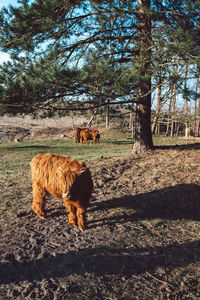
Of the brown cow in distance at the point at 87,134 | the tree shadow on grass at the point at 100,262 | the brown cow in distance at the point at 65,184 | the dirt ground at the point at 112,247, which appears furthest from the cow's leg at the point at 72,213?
the brown cow in distance at the point at 87,134

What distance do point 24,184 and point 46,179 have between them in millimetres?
2870

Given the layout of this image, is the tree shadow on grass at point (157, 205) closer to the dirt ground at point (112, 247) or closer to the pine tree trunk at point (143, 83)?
the dirt ground at point (112, 247)

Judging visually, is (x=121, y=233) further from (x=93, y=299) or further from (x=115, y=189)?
(x=115, y=189)

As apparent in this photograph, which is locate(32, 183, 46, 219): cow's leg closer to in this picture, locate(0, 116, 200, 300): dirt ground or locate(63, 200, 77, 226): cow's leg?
locate(0, 116, 200, 300): dirt ground

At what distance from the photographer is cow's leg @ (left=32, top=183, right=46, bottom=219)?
4.02 metres

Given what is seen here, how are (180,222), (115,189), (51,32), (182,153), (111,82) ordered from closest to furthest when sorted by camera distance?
1. (180,222)
2. (115,189)
3. (111,82)
4. (51,32)
5. (182,153)

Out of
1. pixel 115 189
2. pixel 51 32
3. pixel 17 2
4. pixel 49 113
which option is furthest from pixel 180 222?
pixel 17 2

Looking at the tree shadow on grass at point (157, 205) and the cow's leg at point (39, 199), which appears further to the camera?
the tree shadow on grass at point (157, 205)

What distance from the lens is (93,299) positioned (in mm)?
2367

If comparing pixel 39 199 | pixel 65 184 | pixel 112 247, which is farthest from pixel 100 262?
Result: pixel 39 199

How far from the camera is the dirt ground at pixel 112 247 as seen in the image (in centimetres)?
253

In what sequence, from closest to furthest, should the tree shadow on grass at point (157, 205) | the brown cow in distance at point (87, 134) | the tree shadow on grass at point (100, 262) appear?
the tree shadow on grass at point (100, 262), the tree shadow on grass at point (157, 205), the brown cow in distance at point (87, 134)

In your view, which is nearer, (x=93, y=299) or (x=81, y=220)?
(x=93, y=299)

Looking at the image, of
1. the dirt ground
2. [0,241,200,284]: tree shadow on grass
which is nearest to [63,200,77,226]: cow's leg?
the dirt ground
